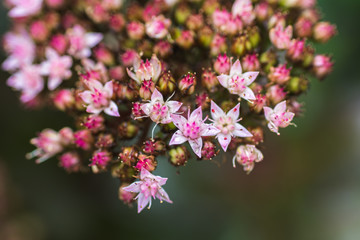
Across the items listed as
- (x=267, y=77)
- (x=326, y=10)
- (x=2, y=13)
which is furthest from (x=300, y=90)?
(x=2, y=13)

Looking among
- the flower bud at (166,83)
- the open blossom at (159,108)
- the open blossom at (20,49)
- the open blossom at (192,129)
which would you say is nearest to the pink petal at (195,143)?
the open blossom at (192,129)

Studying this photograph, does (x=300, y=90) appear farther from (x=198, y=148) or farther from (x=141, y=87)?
(x=141, y=87)

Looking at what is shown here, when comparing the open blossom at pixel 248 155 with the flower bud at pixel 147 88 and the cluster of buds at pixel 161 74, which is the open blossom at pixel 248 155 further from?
the flower bud at pixel 147 88

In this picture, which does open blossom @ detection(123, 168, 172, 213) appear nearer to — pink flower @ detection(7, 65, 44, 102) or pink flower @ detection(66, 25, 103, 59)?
pink flower @ detection(66, 25, 103, 59)

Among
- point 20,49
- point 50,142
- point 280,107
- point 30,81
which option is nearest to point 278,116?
point 280,107

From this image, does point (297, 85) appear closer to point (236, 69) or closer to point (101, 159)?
point (236, 69)
